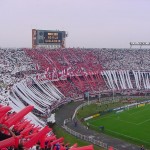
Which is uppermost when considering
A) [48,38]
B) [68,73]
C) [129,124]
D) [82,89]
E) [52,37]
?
[52,37]

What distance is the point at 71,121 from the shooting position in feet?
135

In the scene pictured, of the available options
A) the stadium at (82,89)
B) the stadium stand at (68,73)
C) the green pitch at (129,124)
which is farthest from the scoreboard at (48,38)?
the green pitch at (129,124)

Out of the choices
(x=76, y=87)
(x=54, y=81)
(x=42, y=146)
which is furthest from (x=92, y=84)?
(x=42, y=146)

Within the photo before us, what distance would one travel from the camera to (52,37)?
241 ft

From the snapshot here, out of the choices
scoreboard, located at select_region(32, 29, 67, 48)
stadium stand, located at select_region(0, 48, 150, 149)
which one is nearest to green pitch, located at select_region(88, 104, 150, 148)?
stadium stand, located at select_region(0, 48, 150, 149)

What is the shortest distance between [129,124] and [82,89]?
18986 millimetres

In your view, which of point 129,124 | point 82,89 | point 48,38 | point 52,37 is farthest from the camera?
point 52,37

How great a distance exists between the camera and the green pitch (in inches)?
1391

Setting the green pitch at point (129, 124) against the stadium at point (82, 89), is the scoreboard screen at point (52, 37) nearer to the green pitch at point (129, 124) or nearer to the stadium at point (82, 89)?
the stadium at point (82, 89)

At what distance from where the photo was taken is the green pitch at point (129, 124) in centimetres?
3534

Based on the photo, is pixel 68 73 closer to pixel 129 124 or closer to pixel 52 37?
pixel 52 37

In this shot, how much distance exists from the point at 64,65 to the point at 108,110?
19.5m

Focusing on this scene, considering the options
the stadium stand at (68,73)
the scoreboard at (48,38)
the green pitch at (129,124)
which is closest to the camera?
the green pitch at (129,124)

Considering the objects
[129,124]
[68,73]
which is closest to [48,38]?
[68,73]
